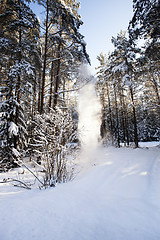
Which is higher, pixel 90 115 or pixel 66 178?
pixel 90 115

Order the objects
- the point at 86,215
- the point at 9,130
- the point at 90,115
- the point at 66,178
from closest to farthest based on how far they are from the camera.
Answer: the point at 86,215
the point at 66,178
the point at 9,130
the point at 90,115

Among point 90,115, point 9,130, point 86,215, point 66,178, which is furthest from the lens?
point 90,115

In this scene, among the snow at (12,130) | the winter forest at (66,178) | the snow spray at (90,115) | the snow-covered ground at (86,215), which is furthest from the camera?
the snow spray at (90,115)

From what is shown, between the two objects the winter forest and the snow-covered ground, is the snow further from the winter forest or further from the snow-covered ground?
the snow-covered ground

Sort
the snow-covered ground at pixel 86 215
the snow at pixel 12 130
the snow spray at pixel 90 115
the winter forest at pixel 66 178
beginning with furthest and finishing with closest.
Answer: the snow spray at pixel 90 115, the snow at pixel 12 130, the winter forest at pixel 66 178, the snow-covered ground at pixel 86 215

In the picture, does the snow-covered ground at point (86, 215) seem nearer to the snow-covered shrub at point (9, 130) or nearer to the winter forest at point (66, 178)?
the winter forest at point (66, 178)

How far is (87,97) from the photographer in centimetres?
1359

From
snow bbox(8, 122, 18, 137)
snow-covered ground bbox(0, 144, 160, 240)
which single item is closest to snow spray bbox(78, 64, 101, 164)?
snow bbox(8, 122, 18, 137)

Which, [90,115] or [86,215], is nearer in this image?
[86,215]

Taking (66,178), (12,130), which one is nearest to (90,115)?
(12,130)

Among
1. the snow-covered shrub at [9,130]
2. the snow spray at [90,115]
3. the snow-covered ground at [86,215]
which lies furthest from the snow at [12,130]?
the snow spray at [90,115]

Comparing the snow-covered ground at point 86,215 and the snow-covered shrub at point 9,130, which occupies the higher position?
the snow-covered shrub at point 9,130

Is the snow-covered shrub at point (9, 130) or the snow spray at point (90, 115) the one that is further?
the snow spray at point (90, 115)

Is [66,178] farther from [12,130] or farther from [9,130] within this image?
[9,130]
